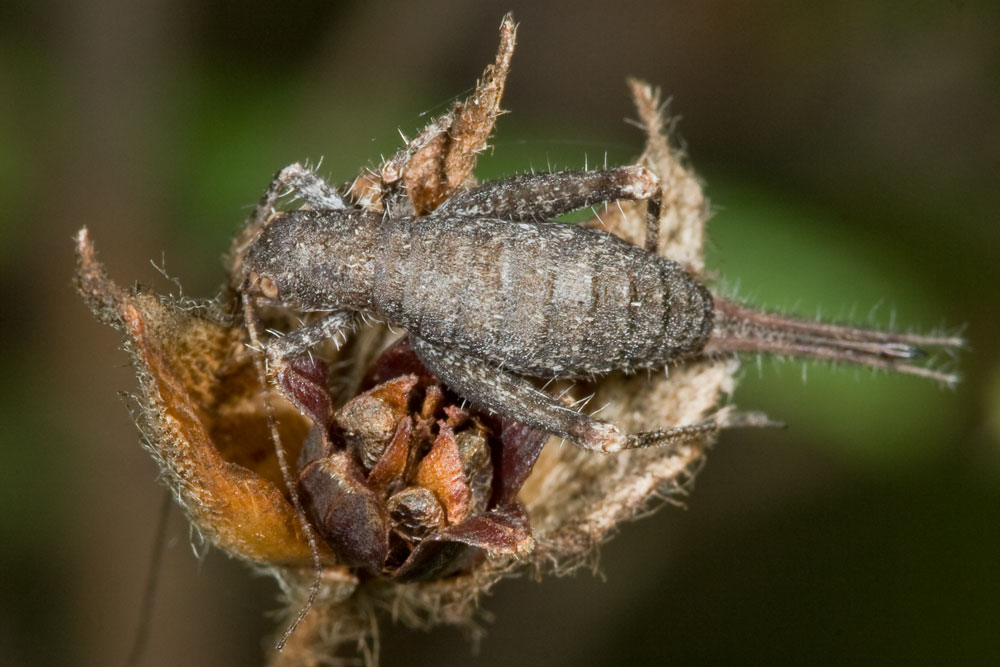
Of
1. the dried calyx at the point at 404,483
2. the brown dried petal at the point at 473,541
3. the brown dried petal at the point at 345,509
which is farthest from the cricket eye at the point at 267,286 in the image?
the brown dried petal at the point at 473,541

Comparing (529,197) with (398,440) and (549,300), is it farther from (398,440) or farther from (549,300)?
(398,440)

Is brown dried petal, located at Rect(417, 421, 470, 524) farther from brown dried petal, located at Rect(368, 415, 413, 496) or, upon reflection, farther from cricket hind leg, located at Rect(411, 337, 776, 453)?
cricket hind leg, located at Rect(411, 337, 776, 453)

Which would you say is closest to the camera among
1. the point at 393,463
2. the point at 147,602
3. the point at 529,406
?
the point at 393,463

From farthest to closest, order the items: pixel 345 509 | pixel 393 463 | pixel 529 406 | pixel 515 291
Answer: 1. pixel 515 291
2. pixel 529 406
3. pixel 393 463
4. pixel 345 509

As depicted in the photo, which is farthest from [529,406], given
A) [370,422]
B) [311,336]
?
[311,336]

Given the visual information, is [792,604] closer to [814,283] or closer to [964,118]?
[814,283]

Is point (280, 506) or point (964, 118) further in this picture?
point (964, 118)

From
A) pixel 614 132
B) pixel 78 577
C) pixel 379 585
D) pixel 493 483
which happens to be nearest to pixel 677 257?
pixel 493 483
